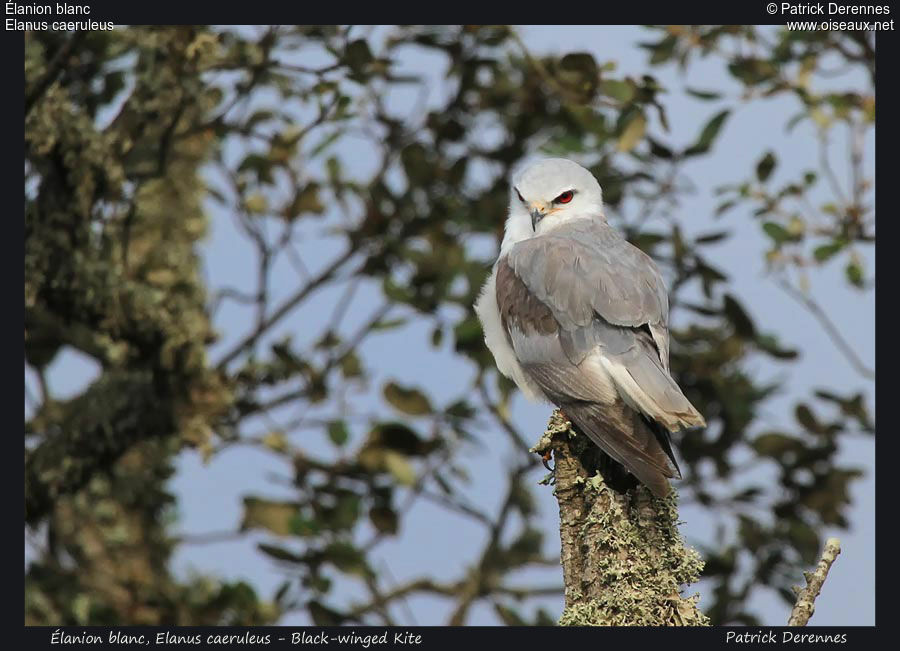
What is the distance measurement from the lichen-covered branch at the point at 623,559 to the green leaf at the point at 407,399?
7.00 feet

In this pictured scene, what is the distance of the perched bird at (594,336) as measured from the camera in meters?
3.32

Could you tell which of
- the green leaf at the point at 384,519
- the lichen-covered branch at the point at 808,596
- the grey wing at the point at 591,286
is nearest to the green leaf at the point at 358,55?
the grey wing at the point at 591,286

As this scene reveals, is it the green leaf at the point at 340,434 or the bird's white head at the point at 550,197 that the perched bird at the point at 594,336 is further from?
the green leaf at the point at 340,434

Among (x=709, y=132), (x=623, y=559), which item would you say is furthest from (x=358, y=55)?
(x=623, y=559)

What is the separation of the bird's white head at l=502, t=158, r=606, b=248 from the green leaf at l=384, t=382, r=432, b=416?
91cm

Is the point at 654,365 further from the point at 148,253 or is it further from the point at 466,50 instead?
the point at 148,253

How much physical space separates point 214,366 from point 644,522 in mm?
3277

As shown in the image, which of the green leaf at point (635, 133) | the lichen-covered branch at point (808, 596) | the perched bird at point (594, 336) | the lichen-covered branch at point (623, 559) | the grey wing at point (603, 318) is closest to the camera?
the lichen-covered branch at point (808, 596)

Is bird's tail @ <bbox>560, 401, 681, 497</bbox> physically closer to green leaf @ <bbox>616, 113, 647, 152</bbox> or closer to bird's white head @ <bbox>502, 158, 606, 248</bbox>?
bird's white head @ <bbox>502, 158, 606, 248</bbox>

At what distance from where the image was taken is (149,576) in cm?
676

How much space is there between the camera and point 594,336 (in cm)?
384

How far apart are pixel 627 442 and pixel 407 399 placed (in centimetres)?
228

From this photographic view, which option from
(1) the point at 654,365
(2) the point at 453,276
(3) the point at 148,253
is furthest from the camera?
(3) the point at 148,253
